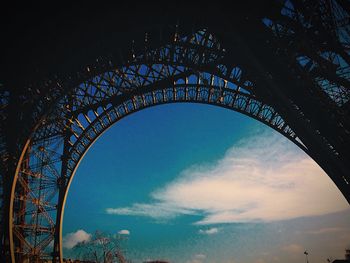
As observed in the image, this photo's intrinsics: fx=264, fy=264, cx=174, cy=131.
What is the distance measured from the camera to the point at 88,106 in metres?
21.2

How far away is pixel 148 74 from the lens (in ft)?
61.5

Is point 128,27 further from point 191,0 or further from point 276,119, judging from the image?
point 276,119

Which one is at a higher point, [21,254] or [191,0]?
[191,0]

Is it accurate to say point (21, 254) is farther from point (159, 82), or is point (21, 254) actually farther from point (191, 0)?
point (191, 0)

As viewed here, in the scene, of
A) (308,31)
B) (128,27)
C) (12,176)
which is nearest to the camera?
(308,31)

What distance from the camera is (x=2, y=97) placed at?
18.0m

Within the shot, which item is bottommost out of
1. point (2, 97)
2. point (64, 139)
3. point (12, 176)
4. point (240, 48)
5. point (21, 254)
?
point (21, 254)

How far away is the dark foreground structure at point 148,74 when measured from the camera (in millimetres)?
8852

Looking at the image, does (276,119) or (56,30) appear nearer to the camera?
(56,30)

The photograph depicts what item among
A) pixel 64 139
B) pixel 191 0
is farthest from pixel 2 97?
pixel 191 0

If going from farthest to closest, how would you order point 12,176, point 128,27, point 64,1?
point 12,176
point 128,27
point 64,1

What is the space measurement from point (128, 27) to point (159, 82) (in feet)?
20.5

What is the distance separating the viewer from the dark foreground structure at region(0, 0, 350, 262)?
8852 mm

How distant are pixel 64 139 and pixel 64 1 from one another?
489 inches
